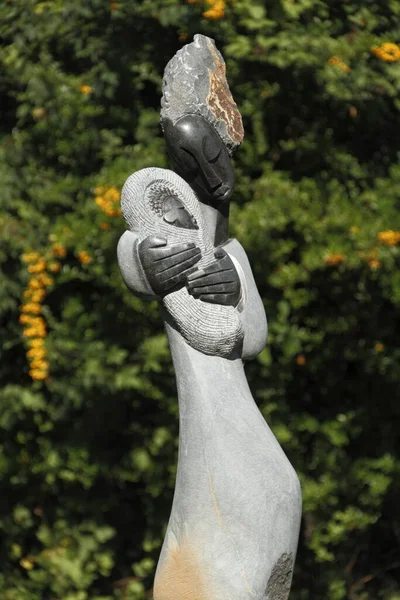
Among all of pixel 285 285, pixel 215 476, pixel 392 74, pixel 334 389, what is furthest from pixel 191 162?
pixel 334 389

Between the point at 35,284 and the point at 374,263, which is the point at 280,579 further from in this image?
the point at 35,284

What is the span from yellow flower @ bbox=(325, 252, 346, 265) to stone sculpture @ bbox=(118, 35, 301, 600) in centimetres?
188

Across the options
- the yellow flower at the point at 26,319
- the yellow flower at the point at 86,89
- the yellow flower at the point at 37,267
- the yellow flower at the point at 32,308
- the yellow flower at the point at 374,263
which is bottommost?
the yellow flower at the point at 374,263

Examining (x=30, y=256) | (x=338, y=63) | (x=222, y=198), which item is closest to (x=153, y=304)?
(x=30, y=256)

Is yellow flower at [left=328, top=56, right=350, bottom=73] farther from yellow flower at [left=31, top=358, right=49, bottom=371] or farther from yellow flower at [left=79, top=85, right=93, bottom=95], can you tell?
yellow flower at [left=31, top=358, right=49, bottom=371]

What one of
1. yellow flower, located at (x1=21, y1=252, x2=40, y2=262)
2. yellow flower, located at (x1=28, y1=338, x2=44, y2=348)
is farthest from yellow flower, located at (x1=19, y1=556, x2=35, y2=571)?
yellow flower, located at (x1=21, y1=252, x2=40, y2=262)

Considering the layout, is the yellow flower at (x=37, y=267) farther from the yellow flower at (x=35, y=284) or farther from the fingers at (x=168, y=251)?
the fingers at (x=168, y=251)

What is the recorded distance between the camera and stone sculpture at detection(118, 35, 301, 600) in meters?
3.03

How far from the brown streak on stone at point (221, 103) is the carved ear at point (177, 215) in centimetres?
32

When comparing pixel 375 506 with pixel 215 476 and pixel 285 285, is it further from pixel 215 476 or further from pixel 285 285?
pixel 215 476

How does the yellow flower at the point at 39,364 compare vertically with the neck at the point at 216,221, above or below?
below

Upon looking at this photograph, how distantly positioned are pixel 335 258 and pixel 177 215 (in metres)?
2.08

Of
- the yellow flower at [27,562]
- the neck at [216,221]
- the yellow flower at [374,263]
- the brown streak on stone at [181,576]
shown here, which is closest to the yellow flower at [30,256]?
the yellow flower at [374,263]

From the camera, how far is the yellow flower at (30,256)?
5.19 meters
